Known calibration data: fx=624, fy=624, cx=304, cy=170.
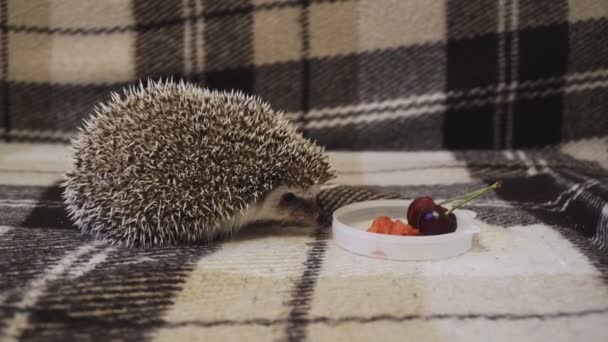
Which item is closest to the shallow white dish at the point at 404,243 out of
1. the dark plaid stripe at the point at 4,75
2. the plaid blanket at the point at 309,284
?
the plaid blanket at the point at 309,284

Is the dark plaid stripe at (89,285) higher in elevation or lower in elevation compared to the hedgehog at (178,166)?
lower

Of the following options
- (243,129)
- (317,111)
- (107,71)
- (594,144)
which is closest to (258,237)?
(243,129)

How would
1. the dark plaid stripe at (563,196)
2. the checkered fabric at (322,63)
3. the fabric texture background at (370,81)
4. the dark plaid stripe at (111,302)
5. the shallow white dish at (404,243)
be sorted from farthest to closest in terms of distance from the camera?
1. the checkered fabric at (322,63)
2. the fabric texture background at (370,81)
3. the dark plaid stripe at (563,196)
4. the shallow white dish at (404,243)
5. the dark plaid stripe at (111,302)

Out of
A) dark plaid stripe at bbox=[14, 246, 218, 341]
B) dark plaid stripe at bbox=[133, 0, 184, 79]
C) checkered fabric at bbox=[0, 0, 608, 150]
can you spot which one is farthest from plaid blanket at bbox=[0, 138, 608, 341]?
dark plaid stripe at bbox=[133, 0, 184, 79]

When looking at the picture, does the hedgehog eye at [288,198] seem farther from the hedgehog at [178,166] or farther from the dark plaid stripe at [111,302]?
the dark plaid stripe at [111,302]

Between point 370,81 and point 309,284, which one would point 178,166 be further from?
point 370,81

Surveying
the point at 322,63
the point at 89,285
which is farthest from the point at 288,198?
the point at 322,63
